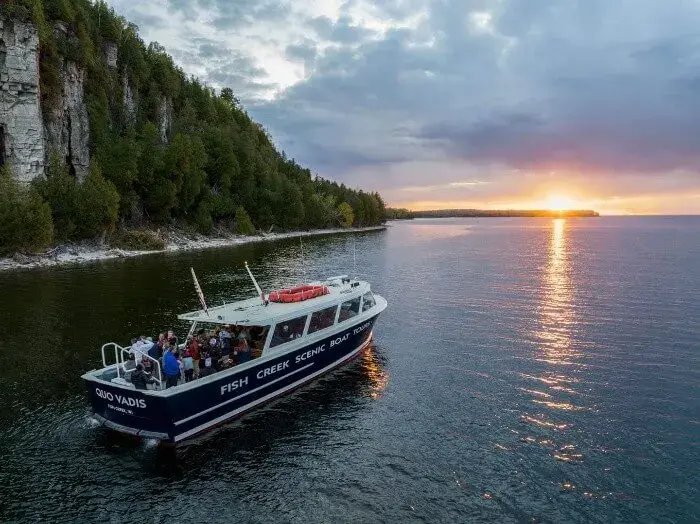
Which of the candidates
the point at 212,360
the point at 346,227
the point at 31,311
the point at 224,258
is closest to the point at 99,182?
the point at 224,258

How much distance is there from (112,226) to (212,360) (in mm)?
65941

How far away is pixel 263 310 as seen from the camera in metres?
22.2

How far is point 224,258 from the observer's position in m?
75.2

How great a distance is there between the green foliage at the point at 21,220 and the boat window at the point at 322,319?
170ft

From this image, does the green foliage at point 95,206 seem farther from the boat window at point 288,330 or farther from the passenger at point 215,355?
the passenger at point 215,355

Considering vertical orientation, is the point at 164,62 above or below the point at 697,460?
above

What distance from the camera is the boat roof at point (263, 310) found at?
20.3 meters

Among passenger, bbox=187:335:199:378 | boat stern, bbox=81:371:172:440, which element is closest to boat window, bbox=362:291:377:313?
passenger, bbox=187:335:199:378

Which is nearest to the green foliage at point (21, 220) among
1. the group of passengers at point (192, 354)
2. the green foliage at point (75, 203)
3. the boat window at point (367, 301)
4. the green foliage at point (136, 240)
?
the green foliage at point (75, 203)

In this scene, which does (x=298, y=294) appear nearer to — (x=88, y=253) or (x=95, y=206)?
(x=88, y=253)

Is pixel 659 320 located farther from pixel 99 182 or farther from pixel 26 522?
pixel 99 182

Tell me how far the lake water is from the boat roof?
3.72 m

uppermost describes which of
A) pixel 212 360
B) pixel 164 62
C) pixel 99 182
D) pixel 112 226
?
pixel 164 62

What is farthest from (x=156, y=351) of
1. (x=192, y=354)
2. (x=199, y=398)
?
(x=199, y=398)
